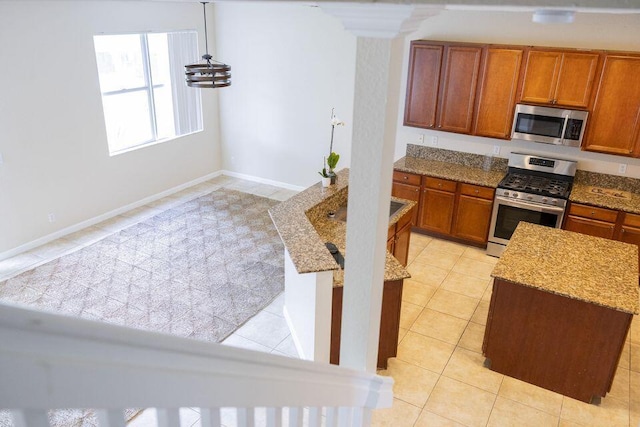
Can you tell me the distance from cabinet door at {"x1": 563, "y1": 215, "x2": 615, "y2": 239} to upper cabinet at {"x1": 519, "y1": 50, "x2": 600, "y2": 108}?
1247mm

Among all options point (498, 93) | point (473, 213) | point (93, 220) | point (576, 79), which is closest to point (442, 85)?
point (498, 93)

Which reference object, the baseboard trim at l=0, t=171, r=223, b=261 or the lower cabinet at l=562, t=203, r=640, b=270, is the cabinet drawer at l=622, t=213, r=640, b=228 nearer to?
the lower cabinet at l=562, t=203, r=640, b=270

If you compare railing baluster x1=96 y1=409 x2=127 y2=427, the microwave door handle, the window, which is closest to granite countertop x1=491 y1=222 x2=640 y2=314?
the microwave door handle

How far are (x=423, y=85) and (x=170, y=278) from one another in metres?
3.85

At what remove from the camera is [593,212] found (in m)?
5.31

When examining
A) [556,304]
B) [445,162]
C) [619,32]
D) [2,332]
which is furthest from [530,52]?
[2,332]

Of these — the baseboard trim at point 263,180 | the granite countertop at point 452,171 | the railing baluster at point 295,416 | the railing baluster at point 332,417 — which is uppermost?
the railing baluster at point 295,416

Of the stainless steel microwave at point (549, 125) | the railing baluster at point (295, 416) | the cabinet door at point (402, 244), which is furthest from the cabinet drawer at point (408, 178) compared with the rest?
the railing baluster at point (295, 416)

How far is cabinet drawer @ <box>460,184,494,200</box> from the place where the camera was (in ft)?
19.1

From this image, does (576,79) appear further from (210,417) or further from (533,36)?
(210,417)

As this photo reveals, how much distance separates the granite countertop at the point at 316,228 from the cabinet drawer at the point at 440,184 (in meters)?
1.14

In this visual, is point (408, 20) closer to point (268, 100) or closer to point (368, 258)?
point (368, 258)

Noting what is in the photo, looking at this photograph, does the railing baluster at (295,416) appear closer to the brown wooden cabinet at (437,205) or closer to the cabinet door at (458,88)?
the brown wooden cabinet at (437,205)

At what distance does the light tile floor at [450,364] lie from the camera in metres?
3.63
